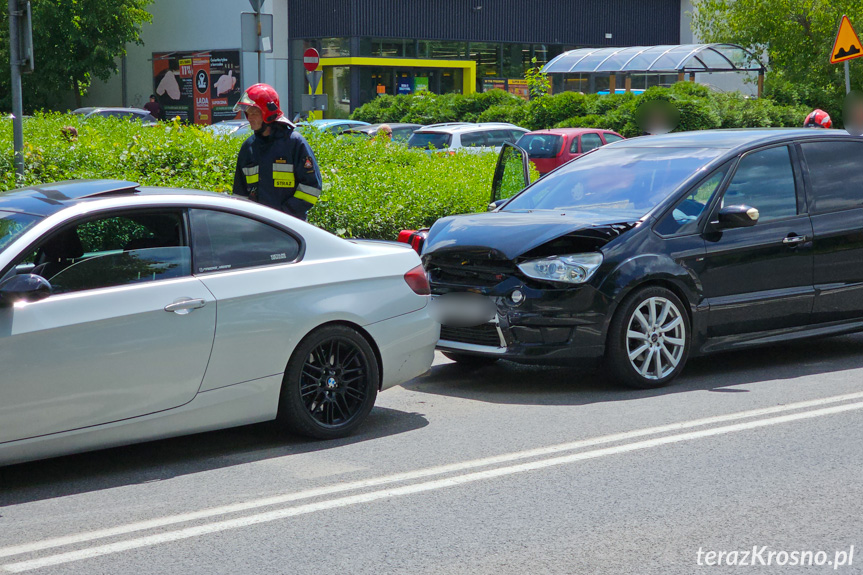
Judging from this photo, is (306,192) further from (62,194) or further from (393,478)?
(393,478)

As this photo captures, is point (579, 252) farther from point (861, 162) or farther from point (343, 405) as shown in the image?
point (861, 162)

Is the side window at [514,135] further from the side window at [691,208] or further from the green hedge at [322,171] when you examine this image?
the side window at [691,208]

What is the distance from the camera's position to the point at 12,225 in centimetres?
531

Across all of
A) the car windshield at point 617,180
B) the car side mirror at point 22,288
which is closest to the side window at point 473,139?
the car windshield at point 617,180

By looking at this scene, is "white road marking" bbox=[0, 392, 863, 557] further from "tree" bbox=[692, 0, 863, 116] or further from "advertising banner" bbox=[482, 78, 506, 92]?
"advertising banner" bbox=[482, 78, 506, 92]

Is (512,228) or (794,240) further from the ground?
(512,228)

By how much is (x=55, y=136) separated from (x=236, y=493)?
8701 millimetres

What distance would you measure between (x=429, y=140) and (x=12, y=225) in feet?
63.8

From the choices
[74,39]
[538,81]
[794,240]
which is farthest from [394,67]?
[794,240]

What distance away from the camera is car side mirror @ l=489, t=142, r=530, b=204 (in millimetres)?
9852

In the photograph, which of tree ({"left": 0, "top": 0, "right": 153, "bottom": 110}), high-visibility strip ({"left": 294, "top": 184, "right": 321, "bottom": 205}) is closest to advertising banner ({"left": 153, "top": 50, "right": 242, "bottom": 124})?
tree ({"left": 0, "top": 0, "right": 153, "bottom": 110})

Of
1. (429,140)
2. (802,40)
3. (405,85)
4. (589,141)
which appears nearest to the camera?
(589,141)

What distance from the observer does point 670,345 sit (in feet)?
24.0

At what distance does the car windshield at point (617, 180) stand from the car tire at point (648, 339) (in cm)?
67
